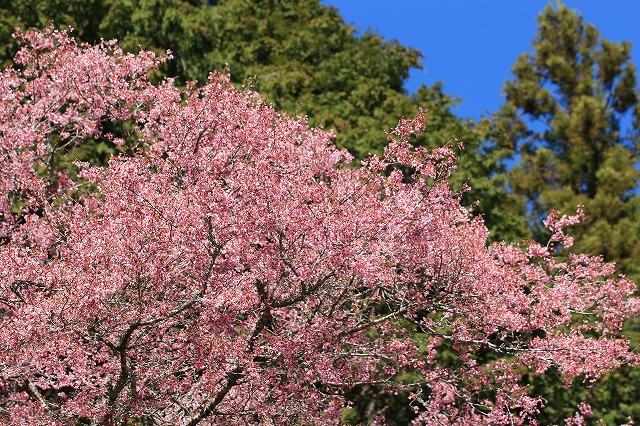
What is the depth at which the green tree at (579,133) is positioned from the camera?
29.7 m

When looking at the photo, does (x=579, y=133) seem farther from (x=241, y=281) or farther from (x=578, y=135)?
(x=241, y=281)

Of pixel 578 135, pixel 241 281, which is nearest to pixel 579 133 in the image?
pixel 578 135

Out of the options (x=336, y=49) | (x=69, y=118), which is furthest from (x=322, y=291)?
(x=336, y=49)

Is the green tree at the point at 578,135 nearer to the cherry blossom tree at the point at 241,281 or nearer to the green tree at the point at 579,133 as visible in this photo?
the green tree at the point at 579,133

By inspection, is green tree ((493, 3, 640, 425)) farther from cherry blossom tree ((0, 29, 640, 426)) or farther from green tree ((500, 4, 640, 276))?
cherry blossom tree ((0, 29, 640, 426))

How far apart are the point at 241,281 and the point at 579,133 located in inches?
1018

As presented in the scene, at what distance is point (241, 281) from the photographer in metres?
9.48

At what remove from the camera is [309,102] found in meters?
21.7

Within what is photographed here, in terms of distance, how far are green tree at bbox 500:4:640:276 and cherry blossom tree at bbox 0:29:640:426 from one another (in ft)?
53.1

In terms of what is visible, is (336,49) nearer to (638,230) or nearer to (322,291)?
(638,230)

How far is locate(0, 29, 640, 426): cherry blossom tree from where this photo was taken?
29.8 feet

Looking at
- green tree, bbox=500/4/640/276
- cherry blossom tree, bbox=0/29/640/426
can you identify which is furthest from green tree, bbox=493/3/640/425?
cherry blossom tree, bbox=0/29/640/426

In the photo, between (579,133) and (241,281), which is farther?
(579,133)

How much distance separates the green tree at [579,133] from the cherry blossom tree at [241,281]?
53.1 ft
